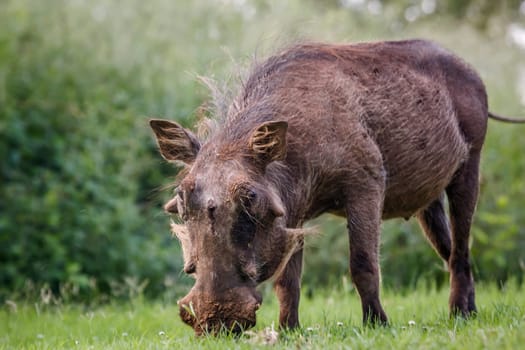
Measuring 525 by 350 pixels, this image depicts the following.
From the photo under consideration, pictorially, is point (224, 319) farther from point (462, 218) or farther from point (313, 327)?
point (462, 218)

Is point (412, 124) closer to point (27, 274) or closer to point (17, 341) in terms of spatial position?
point (17, 341)

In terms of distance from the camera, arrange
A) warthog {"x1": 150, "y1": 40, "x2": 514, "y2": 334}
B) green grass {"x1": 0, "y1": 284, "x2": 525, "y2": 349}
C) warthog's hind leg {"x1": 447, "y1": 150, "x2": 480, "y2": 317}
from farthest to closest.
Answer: warthog's hind leg {"x1": 447, "y1": 150, "x2": 480, "y2": 317} → warthog {"x1": 150, "y1": 40, "x2": 514, "y2": 334} → green grass {"x1": 0, "y1": 284, "x2": 525, "y2": 349}

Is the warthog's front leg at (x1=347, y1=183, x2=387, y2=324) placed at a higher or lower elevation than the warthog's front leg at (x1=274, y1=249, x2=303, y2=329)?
higher

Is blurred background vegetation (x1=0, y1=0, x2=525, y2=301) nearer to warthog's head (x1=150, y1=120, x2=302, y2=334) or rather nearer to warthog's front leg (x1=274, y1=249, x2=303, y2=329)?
warthog's front leg (x1=274, y1=249, x2=303, y2=329)

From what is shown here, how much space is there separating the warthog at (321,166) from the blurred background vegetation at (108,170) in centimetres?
170

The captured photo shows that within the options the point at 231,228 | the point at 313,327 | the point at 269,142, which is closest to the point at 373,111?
the point at 269,142

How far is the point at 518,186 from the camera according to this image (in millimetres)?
9336

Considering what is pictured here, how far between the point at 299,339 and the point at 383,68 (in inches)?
78.4

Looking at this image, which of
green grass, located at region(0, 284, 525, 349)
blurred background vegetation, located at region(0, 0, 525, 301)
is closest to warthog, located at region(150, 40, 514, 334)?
green grass, located at region(0, 284, 525, 349)

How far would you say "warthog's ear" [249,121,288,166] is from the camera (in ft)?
13.5

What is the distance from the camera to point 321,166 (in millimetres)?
4555

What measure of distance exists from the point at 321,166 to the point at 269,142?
47 cm

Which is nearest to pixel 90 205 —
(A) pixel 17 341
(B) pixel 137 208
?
(B) pixel 137 208

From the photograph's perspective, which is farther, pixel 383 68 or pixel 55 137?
pixel 55 137
